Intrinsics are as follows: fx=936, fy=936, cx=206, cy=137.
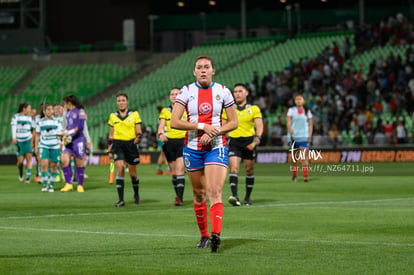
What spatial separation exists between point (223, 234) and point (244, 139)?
632 centimetres

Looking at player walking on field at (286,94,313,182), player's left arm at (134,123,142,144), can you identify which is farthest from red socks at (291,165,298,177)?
player's left arm at (134,123,142,144)

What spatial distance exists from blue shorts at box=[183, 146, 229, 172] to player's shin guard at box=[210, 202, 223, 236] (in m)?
0.55

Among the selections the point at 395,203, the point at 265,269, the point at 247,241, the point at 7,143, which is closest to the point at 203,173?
the point at 247,241

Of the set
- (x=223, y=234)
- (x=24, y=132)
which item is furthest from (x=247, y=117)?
(x=24, y=132)

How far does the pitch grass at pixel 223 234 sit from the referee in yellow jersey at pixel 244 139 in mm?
687

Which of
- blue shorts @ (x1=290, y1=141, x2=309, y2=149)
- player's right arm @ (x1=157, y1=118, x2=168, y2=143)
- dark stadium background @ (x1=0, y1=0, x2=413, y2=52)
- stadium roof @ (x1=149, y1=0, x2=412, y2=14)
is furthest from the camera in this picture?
dark stadium background @ (x1=0, y1=0, x2=413, y2=52)

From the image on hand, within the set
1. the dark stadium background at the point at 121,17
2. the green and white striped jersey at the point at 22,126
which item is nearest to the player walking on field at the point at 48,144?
the green and white striped jersey at the point at 22,126

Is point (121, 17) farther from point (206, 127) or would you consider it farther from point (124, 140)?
point (206, 127)

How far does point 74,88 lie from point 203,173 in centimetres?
5149

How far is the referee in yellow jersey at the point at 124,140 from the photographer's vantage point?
1967 cm

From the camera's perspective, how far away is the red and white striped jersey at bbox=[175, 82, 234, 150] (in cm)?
1173

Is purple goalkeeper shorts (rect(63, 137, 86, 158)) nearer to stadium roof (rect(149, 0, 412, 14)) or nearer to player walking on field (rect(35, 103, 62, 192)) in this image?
player walking on field (rect(35, 103, 62, 192))

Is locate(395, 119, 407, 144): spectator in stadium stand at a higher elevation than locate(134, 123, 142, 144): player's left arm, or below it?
below

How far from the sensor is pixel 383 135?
39.5 m
